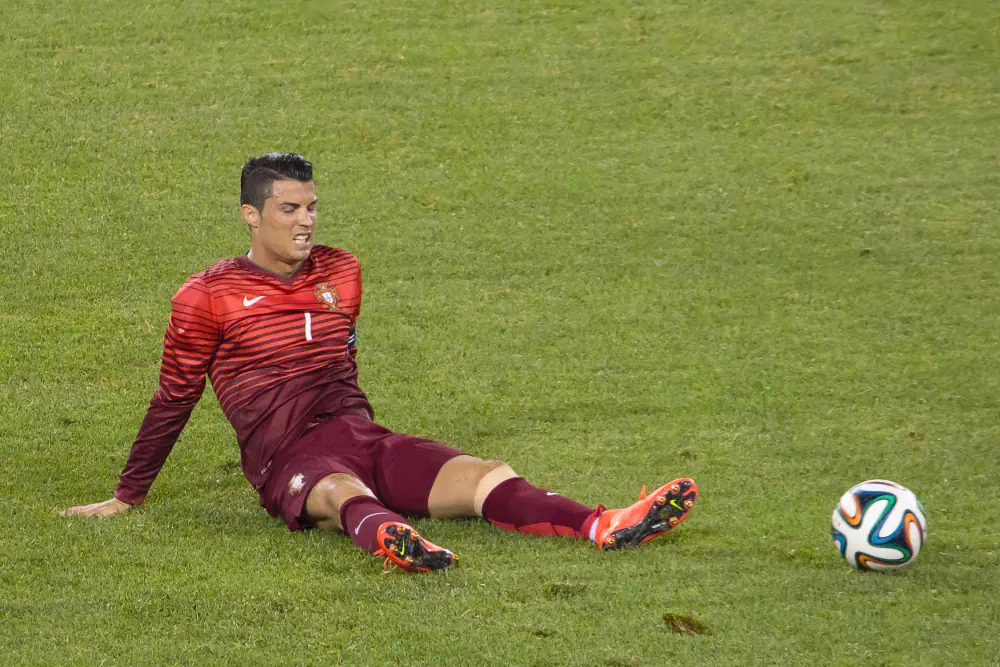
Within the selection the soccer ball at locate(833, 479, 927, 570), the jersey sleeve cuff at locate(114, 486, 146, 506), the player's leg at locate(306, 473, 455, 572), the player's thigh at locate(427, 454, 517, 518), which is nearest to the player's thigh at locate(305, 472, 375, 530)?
the player's leg at locate(306, 473, 455, 572)

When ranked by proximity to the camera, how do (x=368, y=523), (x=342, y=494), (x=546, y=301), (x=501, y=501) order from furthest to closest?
(x=546, y=301) → (x=501, y=501) → (x=342, y=494) → (x=368, y=523)

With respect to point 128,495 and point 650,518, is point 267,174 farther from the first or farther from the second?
point 650,518

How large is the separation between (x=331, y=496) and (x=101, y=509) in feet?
3.24

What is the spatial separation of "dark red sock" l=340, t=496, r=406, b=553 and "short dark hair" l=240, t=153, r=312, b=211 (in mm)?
1202

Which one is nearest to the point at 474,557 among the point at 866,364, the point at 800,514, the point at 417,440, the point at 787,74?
the point at 417,440

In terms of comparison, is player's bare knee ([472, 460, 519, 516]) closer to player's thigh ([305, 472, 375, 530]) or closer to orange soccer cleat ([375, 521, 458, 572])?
player's thigh ([305, 472, 375, 530])

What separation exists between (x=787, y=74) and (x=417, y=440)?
6.30 meters

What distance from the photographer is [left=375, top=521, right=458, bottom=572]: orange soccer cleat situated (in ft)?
14.2

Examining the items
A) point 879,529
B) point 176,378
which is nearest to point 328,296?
point 176,378

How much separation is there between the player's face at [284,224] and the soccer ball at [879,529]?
214 cm

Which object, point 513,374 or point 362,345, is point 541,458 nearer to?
point 513,374

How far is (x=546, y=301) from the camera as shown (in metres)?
7.94

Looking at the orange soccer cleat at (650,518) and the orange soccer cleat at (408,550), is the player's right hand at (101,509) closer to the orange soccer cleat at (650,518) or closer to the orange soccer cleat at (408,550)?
the orange soccer cleat at (408,550)

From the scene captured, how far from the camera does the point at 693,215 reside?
29.0 feet
